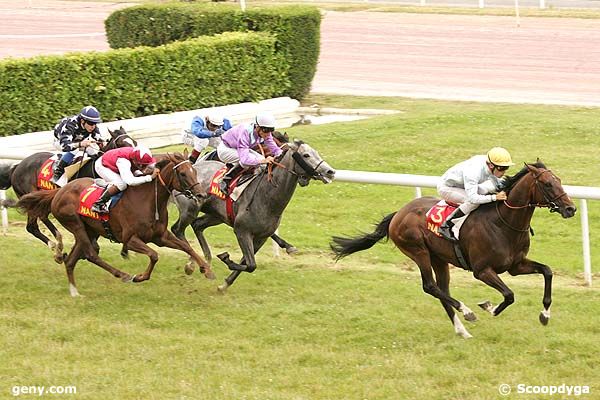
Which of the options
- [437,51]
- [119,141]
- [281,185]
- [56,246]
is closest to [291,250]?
[281,185]

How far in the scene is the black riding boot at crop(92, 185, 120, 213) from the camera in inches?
452

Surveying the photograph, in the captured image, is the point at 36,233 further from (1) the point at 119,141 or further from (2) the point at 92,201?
(2) the point at 92,201

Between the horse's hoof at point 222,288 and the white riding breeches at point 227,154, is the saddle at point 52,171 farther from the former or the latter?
the horse's hoof at point 222,288

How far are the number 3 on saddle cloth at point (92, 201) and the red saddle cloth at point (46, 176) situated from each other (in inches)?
51.9

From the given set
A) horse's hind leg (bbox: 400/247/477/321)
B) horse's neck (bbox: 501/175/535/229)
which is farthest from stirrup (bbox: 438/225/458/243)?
horse's neck (bbox: 501/175/535/229)

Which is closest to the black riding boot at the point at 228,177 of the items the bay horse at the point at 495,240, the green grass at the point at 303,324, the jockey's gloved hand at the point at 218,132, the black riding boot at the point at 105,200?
the green grass at the point at 303,324

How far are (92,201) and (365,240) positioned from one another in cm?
264

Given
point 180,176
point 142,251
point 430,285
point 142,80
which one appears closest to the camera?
point 430,285

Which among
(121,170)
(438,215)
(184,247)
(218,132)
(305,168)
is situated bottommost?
(184,247)

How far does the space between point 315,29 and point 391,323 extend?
440 inches

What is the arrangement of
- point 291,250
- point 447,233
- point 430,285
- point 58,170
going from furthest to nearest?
point 58,170, point 291,250, point 430,285, point 447,233

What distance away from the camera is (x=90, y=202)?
11.7 metres

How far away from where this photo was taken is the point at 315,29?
21.0 metres

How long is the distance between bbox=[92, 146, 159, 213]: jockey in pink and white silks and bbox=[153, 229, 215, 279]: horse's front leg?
557mm
